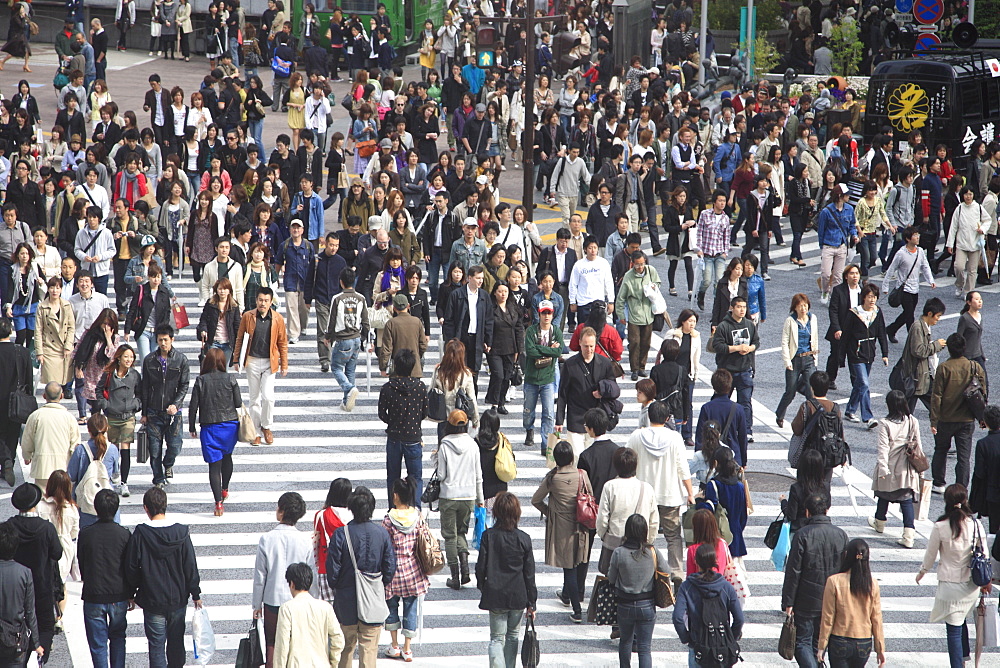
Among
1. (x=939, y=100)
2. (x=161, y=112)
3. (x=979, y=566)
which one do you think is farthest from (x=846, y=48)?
(x=979, y=566)

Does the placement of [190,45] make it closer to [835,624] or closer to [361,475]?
[361,475]

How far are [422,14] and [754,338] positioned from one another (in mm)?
28129

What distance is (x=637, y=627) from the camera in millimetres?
9445

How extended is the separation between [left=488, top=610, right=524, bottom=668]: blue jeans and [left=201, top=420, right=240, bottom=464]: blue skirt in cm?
389

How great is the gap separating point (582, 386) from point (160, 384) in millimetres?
3907

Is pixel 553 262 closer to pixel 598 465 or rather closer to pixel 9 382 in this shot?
pixel 598 465

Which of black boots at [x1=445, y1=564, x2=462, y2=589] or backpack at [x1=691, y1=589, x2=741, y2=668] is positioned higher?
backpack at [x1=691, y1=589, x2=741, y2=668]

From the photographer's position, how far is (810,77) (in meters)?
34.7

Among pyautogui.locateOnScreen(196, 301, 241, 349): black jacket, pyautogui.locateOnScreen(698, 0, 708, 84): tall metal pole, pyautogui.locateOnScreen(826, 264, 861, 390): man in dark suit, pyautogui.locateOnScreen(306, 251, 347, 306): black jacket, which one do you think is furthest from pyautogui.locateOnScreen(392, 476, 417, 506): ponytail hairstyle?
pyautogui.locateOnScreen(698, 0, 708, 84): tall metal pole

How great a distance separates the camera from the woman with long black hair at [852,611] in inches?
349

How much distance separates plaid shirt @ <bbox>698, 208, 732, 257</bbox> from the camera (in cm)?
1850

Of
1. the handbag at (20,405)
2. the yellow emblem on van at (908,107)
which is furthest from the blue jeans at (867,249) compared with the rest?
the handbag at (20,405)

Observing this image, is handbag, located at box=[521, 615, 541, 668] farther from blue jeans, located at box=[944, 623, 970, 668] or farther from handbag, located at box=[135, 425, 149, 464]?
handbag, located at box=[135, 425, 149, 464]

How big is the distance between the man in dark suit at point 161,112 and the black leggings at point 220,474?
13218mm
